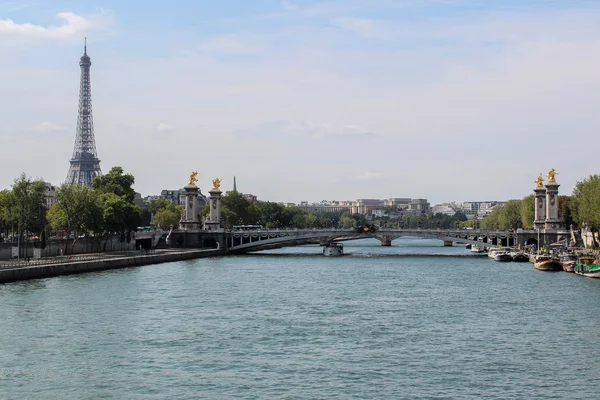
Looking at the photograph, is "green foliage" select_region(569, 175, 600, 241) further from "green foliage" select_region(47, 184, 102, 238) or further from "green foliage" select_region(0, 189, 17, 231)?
"green foliage" select_region(0, 189, 17, 231)

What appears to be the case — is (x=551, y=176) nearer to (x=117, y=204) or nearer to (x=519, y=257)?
(x=519, y=257)

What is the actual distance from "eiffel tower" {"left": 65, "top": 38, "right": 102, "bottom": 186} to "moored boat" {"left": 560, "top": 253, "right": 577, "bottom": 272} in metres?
107

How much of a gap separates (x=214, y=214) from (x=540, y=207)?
118 ft

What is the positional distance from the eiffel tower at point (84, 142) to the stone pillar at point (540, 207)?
88.0 meters

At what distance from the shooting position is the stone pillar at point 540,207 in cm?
10081

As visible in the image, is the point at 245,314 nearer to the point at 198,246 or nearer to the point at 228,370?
the point at 228,370

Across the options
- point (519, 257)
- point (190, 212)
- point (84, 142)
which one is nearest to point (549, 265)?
point (519, 257)

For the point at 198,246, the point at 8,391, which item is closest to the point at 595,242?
the point at 198,246

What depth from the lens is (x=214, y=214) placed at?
110438 millimetres

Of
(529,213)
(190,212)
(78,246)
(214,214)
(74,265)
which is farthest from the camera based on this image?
(529,213)

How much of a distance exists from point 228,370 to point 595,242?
68.4 metres

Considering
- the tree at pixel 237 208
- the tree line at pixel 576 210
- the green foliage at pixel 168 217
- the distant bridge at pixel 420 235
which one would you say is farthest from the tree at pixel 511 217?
the green foliage at pixel 168 217

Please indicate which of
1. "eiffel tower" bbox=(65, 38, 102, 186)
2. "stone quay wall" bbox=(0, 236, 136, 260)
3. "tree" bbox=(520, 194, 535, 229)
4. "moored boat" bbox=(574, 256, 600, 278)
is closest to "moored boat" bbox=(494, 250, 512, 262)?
"moored boat" bbox=(574, 256, 600, 278)

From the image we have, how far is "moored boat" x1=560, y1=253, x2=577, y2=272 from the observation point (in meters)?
69.3
